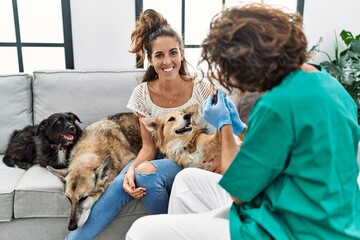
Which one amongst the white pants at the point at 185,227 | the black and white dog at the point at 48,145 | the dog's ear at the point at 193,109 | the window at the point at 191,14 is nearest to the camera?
the white pants at the point at 185,227

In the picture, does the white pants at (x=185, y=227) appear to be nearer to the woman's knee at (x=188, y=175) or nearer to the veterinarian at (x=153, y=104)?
the woman's knee at (x=188, y=175)

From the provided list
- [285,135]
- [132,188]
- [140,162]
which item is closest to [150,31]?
[140,162]

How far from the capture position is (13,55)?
2.90m

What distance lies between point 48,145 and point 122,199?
2.31 feet

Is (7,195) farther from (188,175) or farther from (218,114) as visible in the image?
(218,114)

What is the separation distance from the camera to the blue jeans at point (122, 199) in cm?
169

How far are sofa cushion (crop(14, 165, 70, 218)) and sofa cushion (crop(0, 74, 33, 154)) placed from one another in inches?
25.3

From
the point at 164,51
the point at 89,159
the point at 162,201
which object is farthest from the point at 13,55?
the point at 162,201

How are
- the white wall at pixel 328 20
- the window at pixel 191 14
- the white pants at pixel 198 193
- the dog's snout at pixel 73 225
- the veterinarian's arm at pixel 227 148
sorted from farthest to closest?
the white wall at pixel 328 20 < the window at pixel 191 14 < the dog's snout at pixel 73 225 < the white pants at pixel 198 193 < the veterinarian's arm at pixel 227 148

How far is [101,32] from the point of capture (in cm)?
276

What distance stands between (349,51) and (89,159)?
2.39 meters

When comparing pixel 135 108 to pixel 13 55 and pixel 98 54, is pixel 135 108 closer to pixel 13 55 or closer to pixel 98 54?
pixel 98 54

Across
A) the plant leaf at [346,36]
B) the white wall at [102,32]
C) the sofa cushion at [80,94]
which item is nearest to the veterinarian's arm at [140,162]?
the sofa cushion at [80,94]

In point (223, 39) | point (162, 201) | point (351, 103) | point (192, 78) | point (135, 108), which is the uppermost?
point (223, 39)
